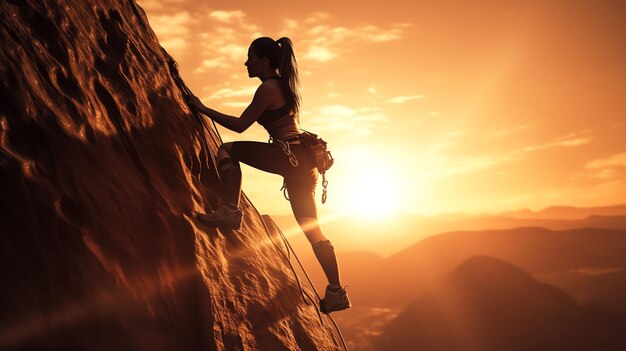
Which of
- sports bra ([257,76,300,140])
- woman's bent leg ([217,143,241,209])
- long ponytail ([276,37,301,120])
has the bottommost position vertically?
woman's bent leg ([217,143,241,209])

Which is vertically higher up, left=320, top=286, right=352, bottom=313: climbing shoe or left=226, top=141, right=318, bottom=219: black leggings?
left=226, top=141, right=318, bottom=219: black leggings

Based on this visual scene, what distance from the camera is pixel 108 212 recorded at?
3.75 meters

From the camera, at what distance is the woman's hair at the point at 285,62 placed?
5043 millimetres

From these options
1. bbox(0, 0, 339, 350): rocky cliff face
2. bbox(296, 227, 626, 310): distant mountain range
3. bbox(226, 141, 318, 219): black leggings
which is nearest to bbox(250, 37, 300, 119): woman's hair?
bbox(226, 141, 318, 219): black leggings

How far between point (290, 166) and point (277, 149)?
10.5 inches

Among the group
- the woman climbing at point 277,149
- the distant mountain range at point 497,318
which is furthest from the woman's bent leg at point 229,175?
the distant mountain range at point 497,318

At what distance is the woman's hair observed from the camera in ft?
16.5

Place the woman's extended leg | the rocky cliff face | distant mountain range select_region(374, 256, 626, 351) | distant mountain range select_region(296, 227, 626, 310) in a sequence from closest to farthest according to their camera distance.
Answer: the rocky cliff face → the woman's extended leg → distant mountain range select_region(374, 256, 626, 351) → distant mountain range select_region(296, 227, 626, 310)

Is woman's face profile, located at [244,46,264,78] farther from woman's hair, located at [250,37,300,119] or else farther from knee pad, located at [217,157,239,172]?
knee pad, located at [217,157,239,172]

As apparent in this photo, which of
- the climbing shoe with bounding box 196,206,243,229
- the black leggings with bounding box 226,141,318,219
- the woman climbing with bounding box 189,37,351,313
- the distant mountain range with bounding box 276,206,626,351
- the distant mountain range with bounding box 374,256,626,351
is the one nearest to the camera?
the climbing shoe with bounding box 196,206,243,229

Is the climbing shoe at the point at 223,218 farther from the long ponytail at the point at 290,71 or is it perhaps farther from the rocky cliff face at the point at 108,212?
the long ponytail at the point at 290,71

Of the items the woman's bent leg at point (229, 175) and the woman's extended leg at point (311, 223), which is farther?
the woman's extended leg at point (311, 223)

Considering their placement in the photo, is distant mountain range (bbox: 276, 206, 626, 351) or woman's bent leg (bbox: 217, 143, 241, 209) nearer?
woman's bent leg (bbox: 217, 143, 241, 209)

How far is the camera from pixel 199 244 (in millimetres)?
4512
